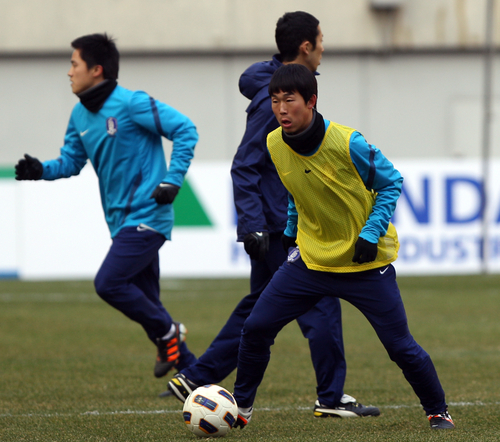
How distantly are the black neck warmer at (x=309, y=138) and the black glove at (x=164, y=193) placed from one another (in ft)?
4.54

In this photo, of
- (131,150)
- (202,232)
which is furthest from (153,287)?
(202,232)

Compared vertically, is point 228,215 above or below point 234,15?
below

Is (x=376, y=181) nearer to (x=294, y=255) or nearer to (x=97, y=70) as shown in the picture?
(x=294, y=255)

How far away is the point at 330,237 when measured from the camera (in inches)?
164

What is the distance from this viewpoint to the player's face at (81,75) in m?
5.66

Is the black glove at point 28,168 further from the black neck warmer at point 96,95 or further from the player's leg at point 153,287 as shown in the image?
the player's leg at point 153,287

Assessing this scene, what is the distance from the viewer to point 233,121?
20.0 m

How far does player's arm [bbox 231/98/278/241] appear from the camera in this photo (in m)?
4.66

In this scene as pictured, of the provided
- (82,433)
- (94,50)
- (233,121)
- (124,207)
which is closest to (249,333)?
(82,433)

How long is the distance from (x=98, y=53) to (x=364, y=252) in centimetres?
261

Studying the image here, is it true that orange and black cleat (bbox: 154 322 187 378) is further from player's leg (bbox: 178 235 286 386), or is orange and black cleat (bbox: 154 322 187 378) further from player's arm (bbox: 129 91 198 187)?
player's arm (bbox: 129 91 198 187)

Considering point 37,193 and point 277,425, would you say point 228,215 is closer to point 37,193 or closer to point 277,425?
point 37,193

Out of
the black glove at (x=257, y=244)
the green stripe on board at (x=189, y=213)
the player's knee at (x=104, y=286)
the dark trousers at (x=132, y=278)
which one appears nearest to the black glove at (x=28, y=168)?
the dark trousers at (x=132, y=278)

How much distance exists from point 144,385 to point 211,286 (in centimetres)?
657
